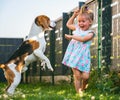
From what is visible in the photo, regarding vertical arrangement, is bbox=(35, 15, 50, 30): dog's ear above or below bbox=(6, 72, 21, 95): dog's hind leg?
above

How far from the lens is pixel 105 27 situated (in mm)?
10578

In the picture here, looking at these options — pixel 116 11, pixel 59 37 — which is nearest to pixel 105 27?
pixel 116 11

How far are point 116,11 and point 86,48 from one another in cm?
333

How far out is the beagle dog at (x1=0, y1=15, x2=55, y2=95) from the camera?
7.18 m

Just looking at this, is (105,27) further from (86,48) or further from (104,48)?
(86,48)

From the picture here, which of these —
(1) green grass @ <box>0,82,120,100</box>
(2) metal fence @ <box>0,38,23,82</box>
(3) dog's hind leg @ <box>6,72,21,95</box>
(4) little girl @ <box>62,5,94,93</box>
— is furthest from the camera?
(2) metal fence @ <box>0,38,23,82</box>

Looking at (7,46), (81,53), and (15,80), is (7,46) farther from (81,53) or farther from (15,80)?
(15,80)

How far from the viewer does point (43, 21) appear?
770cm

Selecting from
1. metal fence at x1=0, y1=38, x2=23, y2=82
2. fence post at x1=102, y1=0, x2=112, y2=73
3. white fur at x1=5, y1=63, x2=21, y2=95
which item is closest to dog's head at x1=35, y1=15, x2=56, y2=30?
white fur at x1=5, y1=63, x2=21, y2=95

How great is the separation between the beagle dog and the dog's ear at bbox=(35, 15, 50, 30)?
0.33ft

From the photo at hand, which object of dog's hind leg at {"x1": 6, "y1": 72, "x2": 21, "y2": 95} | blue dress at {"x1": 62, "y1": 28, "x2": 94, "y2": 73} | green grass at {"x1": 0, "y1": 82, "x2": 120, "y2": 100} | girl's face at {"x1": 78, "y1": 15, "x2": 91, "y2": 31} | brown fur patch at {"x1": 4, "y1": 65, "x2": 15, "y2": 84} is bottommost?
green grass at {"x1": 0, "y1": 82, "x2": 120, "y2": 100}

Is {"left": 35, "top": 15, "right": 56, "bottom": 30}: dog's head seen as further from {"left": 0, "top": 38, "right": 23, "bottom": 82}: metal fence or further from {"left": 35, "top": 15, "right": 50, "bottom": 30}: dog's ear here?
{"left": 0, "top": 38, "right": 23, "bottom": 82}: metal fence

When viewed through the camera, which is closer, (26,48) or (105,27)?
(26,48)

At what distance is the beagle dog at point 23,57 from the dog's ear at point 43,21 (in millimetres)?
100
